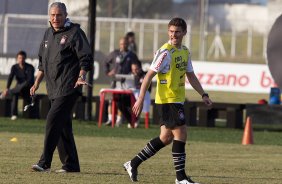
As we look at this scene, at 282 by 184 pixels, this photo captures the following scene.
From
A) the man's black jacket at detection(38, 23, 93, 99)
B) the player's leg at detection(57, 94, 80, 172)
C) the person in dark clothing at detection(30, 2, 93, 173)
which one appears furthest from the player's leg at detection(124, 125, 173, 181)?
the man's black jacket at detection(38, 23, 93, 99)

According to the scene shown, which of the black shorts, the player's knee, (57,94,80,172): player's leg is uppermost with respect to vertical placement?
the black shorts

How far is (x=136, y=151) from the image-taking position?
17.8 m

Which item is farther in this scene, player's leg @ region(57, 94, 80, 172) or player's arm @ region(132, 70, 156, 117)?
player's leg @ region(57, 94, 80, 172)

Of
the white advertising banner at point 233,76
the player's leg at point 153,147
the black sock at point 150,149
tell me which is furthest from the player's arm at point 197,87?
the white advertising banner at point 233,76

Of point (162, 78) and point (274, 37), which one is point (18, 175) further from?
point (274, 37)

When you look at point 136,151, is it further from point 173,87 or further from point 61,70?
point 173,87

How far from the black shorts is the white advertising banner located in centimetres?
2415

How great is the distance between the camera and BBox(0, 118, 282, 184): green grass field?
44.6 ft

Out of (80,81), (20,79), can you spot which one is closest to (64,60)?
(80,81)

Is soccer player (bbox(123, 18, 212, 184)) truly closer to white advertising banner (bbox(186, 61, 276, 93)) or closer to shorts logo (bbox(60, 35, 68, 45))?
shorts logo (bbox(60, 35, 68, 45))

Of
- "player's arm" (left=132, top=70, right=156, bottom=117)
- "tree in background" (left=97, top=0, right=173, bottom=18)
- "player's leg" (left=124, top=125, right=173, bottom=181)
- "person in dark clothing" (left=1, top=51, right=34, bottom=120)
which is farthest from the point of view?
"tree in background" (left=97, top=0, right=173, bottom=18)

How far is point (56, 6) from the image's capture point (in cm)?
1348

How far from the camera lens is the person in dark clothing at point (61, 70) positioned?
13594 millimetres

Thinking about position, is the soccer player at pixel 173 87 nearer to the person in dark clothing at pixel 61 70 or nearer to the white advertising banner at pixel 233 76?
the person in dark clothing at pixel 61 70
